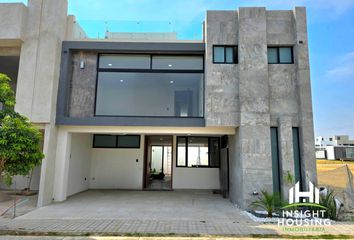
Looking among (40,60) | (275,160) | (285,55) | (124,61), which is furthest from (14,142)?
(285,55)

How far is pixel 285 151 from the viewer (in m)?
6.77

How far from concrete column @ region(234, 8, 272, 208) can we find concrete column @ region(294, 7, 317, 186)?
3.34 feet

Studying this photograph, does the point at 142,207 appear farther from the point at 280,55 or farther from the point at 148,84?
the point at 280,55

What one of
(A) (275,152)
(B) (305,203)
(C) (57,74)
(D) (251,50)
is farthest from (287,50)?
(C) (57,74)

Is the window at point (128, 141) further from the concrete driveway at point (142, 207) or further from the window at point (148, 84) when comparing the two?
the window at point (148, 84)

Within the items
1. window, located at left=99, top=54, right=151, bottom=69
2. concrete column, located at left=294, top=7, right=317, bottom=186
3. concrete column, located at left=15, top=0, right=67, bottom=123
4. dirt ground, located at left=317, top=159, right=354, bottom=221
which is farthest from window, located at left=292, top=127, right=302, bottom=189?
concrete column, located at left=15, top=0, right=67, bottom=123

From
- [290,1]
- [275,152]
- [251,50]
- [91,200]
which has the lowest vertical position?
[91,200]

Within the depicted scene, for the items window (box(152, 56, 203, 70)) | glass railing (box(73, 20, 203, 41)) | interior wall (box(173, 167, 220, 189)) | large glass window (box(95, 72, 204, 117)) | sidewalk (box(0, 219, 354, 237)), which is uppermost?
glass railing (box(73, 20, 203, 41))

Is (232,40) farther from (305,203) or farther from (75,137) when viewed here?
(75,137)

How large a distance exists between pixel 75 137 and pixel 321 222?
8.36m

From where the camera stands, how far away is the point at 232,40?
24.1 feet

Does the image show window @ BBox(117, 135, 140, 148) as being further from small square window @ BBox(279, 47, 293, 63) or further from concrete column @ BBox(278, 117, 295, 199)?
small square window @ BBox(279, 47, 293, 63)

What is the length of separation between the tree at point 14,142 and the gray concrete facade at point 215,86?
7.47 feet

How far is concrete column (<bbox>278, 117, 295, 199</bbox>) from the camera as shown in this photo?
662cm
